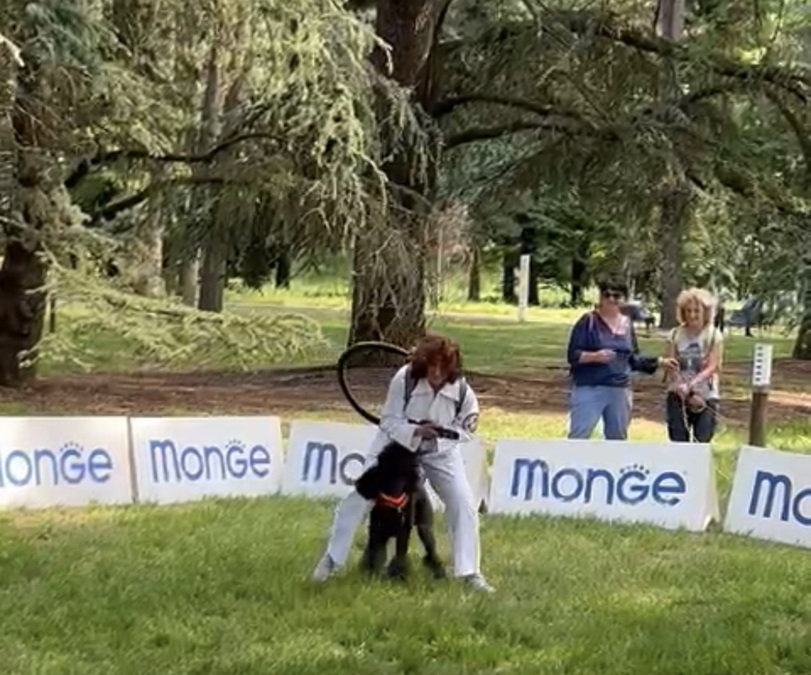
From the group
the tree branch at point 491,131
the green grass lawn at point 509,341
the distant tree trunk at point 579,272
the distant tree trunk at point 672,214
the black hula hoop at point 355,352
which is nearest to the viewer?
the black hula hoop at point 355,352

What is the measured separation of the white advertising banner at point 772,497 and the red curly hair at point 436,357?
277 cm

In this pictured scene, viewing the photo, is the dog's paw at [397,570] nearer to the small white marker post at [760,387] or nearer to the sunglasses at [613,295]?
the sunglasses at [613,295]

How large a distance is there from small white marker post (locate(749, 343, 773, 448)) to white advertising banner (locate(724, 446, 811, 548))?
202 centimetres

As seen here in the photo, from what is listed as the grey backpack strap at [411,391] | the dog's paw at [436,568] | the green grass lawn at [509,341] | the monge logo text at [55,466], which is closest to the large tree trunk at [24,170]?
the monge logo text at [55,466]

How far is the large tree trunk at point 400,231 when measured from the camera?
48.0 feet

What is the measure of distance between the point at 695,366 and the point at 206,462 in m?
3.32

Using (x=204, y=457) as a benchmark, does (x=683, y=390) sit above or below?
above

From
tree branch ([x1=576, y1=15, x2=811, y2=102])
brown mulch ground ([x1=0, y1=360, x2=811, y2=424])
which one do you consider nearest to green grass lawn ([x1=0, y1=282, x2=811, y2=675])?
brown mulch ground ([x1=0, y1=360, x2=811, y2=424])

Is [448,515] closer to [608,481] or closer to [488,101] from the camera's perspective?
[608,481]

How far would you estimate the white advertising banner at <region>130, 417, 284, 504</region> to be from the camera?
389 inches

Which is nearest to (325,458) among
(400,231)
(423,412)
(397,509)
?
(397,509)

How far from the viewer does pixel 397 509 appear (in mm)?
7242

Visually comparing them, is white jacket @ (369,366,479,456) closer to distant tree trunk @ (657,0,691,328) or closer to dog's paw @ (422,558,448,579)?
dog's paw @ (422,558,448,579)

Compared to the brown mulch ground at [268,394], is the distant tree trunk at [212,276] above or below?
above
